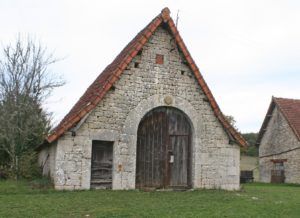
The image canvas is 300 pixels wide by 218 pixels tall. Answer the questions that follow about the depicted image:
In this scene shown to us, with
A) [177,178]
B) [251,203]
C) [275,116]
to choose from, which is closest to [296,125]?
[275,116]

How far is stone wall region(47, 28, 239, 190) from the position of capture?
498 inches

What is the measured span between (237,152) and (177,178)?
2555 mm

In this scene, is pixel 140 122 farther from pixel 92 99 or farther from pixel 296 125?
pixel 296 125

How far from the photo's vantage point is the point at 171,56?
14562mm

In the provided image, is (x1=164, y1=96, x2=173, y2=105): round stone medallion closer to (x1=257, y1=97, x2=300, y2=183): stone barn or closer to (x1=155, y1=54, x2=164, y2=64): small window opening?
(x1=155, y1=54, x2=164, y2=64): small window opening

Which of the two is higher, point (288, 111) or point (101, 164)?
point (288, 111)

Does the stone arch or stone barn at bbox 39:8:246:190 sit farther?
the stone arch

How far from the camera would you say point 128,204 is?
1002cm

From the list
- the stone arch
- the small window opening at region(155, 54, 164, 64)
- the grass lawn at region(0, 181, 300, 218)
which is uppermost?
the small window opening at region(155, 54, 164, 64)

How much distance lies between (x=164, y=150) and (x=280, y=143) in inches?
598

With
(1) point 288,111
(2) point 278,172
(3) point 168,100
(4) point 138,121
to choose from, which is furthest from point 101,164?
(2) point 278,172

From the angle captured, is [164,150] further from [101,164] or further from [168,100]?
[101,164]

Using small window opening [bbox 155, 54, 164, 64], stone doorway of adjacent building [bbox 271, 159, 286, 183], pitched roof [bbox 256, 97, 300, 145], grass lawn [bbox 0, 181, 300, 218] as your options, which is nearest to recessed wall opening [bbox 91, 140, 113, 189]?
grass lawn [bbox 0, 181, 300, 218]

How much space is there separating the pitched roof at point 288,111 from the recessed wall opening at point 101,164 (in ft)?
48.7
